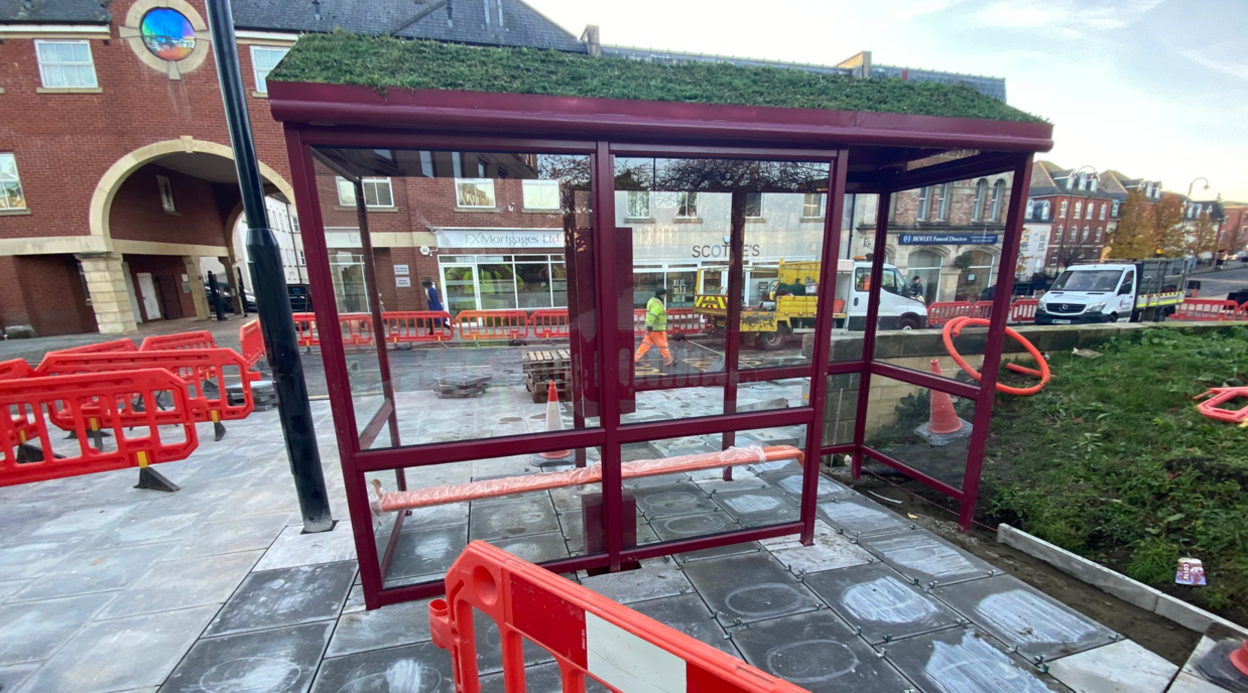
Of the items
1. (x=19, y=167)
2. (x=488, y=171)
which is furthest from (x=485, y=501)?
(x=19, y=167)

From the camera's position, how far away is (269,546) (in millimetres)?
3295

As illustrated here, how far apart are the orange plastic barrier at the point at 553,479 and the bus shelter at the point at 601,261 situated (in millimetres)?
19

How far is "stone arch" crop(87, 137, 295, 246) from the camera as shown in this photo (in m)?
13.6

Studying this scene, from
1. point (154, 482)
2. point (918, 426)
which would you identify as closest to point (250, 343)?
point (154, 482)

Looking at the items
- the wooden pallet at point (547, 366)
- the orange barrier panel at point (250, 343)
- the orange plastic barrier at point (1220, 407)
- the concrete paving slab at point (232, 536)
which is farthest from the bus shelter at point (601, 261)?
the orange barrier panel at point (250, 343)

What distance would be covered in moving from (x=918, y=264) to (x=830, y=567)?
9.28 m

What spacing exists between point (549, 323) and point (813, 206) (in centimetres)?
253

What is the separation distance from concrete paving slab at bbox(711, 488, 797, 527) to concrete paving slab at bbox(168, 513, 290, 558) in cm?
357

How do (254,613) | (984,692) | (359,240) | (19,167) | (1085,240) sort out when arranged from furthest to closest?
(1085,240), (19,167), (359,240), (254,613), (984,692)

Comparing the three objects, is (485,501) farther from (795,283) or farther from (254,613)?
(795,283)

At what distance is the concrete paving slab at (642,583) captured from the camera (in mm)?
2768

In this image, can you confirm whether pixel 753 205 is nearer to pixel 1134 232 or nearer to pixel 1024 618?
pixel 1024 618

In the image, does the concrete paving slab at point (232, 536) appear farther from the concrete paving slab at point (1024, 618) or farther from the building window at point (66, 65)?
the building window at point (66, 65)

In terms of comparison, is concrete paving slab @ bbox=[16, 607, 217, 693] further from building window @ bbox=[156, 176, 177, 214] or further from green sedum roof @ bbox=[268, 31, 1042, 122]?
building window @ bbox=[156, 176, 177, 214]
